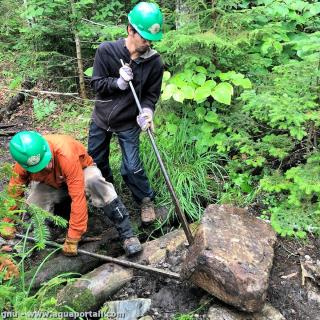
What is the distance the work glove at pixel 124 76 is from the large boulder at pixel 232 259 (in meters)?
1.50

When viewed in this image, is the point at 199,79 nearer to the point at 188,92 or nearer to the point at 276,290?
the point at 188,92

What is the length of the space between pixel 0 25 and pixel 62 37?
8.23 ft

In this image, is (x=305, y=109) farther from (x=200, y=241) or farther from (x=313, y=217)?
(x=200, y=241)

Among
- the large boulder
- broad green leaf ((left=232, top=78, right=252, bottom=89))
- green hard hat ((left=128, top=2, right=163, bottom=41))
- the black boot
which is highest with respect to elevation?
green hard hat ((left=128, top=2, right=163, bottom=41))

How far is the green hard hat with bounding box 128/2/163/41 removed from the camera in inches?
147

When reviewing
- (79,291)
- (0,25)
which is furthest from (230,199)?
(0,25)

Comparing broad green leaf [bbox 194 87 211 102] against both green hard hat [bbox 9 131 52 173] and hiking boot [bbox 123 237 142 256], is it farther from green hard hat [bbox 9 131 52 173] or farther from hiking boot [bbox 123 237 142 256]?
green hard hat [bbox 9 131 52 173]

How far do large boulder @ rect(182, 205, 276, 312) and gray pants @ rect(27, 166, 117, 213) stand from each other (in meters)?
1.08

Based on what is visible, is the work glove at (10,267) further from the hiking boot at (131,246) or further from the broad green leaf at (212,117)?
the broad green leaf at (212,117)

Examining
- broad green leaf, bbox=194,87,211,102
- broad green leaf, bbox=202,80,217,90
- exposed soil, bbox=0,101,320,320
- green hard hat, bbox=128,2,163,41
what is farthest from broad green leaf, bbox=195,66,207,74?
exposed soil, bbox=0,101,320,320

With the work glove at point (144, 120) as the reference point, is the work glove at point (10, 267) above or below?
below

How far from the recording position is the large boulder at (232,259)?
3.18 metres

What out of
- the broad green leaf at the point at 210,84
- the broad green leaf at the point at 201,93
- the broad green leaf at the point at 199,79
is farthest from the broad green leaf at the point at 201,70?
the broad green leaf at the point at 201,93

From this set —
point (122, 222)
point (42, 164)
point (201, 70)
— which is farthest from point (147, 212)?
point (201, 70)
